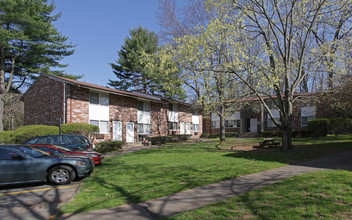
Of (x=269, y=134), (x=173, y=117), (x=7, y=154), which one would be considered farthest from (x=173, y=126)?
(x=7, y=154)

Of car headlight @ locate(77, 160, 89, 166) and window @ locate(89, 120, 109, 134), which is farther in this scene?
window @ locate(89, 120, 109, 134)

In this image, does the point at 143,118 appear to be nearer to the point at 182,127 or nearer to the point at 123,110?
the point at 123,110

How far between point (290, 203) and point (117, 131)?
20.2m

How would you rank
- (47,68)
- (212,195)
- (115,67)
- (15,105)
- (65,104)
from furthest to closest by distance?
1. (115,67)
2. (15,105)
3. (47,68)
4. (65,104)
5. (212,195)

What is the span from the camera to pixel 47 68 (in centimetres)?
3020

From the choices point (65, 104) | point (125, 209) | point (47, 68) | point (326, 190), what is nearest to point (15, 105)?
point (47, 68)

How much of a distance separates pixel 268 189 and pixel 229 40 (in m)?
8.46

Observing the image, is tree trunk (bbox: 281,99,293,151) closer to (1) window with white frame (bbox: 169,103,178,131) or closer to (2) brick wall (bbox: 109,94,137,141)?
(2) brick wall (bbox: 109,94,137,141)

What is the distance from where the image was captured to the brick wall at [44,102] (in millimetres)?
20328

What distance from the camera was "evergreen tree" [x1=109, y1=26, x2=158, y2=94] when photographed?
39.6 meters

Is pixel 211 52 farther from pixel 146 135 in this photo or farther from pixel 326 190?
pixel 146 135

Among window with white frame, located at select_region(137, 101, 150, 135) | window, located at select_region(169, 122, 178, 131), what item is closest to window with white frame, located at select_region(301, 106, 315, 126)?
window, located at select_region(169, 122, 178, 131)

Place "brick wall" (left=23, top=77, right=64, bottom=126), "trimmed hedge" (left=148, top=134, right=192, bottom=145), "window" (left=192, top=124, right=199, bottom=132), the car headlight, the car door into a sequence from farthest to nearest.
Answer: "window" (left=192, top=124, right=199, bottom=132) → "trimmed hedge" (left=148, top=134, right=192, bottom=145) → "brick wall" (left=23, top=77, right=64, bottom=126) → the car headlight → the car door

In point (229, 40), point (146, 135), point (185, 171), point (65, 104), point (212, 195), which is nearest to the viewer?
point (212, 195)
